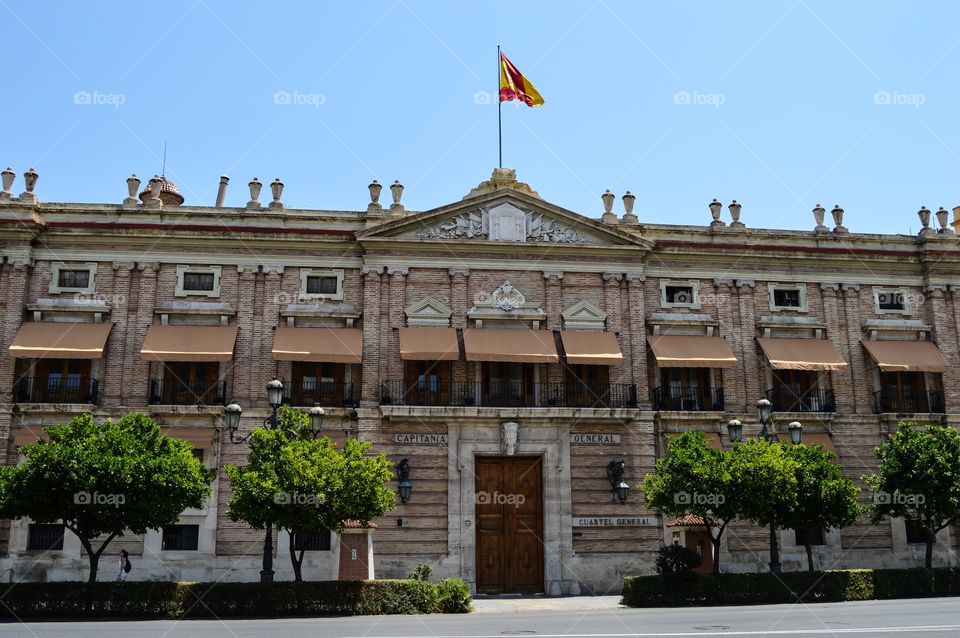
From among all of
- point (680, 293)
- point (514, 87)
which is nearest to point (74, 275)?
point (514, 87)

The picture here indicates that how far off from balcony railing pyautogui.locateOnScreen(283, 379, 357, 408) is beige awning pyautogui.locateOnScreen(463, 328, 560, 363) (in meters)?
4.20

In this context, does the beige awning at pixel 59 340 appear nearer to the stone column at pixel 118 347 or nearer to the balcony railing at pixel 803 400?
the stone column at pixel 118 347

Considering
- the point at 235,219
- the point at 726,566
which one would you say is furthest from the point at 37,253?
the point at 726,566

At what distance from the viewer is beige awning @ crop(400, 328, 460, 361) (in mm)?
29906

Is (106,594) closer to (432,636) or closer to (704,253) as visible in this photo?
(432,636)

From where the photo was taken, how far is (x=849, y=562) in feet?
102

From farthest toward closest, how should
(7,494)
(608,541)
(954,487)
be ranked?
1. (608,541)
2. (954,487)
3. (7,494)

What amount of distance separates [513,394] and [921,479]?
12831 mm

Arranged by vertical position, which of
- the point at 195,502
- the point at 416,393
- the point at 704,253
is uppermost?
the point at 704,253

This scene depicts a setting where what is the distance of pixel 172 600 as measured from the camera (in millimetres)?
20281

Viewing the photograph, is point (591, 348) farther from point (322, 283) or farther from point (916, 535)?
point (916, 535)

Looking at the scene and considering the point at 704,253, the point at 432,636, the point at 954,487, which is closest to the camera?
the point at 432,636

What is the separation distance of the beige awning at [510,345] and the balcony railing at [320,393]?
13.8 ft

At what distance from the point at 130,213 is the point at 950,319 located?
97.7 ft
